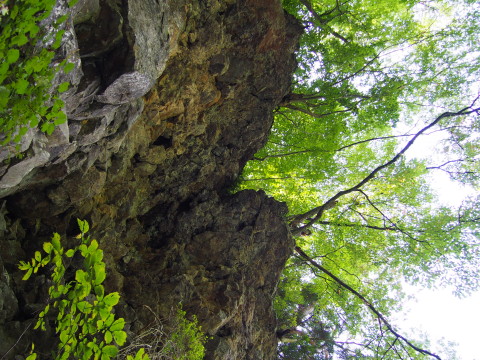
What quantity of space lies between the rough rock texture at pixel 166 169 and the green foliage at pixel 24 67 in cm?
43

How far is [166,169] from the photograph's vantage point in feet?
21.6

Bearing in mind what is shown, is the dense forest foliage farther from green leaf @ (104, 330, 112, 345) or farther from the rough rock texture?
green leaf @ (104, 330, 112, 345)

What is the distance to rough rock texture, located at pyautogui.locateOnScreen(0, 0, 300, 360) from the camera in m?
3.81

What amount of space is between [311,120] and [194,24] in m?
5.26

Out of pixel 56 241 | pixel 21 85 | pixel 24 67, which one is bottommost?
pixel 56 241

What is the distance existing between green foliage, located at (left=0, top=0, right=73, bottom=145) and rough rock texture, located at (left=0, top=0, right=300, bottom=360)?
0.43 metres

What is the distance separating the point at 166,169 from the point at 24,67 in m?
4.34

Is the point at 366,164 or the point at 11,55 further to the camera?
the point at 366,164

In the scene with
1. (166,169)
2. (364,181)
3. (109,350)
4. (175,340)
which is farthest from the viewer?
(364,181)

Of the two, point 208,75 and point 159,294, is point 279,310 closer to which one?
point 159,294

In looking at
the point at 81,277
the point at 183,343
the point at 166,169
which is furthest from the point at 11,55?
the point at 183,343

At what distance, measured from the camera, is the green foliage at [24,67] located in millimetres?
2104

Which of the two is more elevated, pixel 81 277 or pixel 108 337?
pixel 81 277

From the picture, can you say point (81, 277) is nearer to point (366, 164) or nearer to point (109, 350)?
point (109, 350)
